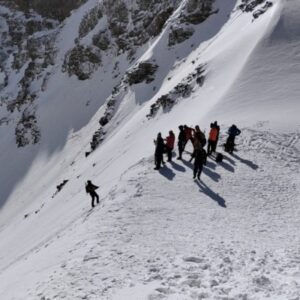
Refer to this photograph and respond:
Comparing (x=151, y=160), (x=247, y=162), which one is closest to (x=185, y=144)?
(x=151, y=160)

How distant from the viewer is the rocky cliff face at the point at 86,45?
51.6 meters

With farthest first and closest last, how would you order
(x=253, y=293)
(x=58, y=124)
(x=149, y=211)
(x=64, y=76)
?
(x=64, y=76)
(x=58, y=124)
(x=149, y=211)
(x=253, y=293)

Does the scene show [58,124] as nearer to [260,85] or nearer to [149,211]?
[260,85]

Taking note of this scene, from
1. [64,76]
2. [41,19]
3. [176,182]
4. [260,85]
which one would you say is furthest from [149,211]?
[41,19]

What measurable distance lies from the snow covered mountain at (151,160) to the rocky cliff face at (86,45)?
0.75 feet

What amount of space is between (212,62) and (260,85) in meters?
8.16

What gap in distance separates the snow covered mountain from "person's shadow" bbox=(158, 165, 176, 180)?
5 centimetres

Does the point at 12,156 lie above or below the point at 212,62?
below

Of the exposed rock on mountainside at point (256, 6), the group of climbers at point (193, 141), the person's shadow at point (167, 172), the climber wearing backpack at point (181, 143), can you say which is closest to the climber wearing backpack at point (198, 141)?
the group of climbers at point (193, 141)

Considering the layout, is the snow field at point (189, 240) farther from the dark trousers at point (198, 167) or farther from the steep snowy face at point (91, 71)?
the steep snowy face at point (91, 71)

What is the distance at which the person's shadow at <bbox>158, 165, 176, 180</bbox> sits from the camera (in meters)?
19.3

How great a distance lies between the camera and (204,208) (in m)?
15.9

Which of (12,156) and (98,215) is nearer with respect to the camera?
(98,215)

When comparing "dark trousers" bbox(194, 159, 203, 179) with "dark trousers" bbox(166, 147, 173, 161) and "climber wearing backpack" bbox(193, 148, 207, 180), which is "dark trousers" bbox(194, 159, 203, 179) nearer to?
"climber wearing backpack" bbox(193, 148, 207, 180)
